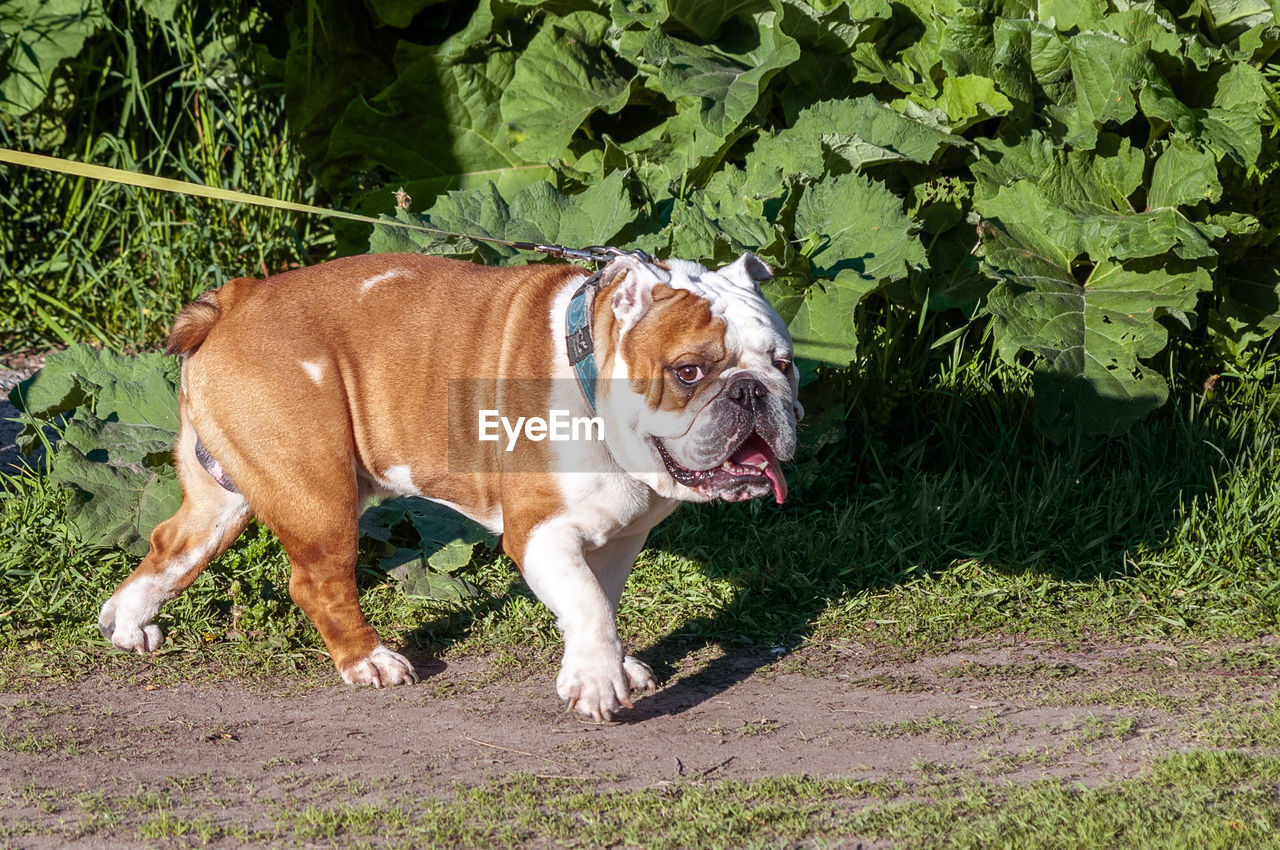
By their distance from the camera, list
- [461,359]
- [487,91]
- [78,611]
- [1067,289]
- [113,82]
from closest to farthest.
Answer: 1. [461,359]
2. [78,611]
3. [1067,289]
4. [487,91]
5. [113,82]

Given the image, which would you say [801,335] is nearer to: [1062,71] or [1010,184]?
Result: [1010,184]

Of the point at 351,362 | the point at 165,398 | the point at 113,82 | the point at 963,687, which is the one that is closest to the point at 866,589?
the point at 963,687

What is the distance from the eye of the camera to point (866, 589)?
445 centimetres

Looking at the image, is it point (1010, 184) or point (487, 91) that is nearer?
point (1010, 184)

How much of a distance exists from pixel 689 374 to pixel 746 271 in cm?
41

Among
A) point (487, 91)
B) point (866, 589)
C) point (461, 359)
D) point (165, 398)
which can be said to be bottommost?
point (866, 589)

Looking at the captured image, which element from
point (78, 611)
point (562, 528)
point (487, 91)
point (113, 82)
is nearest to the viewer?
point (562, 528)

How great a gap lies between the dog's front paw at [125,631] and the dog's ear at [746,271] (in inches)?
82.7

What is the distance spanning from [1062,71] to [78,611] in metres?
4.02

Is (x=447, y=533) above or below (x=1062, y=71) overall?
below

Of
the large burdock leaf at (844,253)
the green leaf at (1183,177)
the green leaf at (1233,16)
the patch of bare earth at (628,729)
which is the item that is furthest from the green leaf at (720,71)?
the patch of bare earth at (628,729)

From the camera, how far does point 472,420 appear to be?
368 centimetres

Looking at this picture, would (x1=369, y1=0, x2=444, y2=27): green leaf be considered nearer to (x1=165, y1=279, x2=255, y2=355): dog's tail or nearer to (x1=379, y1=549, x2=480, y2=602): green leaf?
(x1=165, y1=279, x2=255, y2=355): dog's tail

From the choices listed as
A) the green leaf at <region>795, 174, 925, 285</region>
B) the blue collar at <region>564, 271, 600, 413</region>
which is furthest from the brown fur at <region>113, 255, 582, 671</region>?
the green leaf at <region>795, 174, 925, 285</region>
